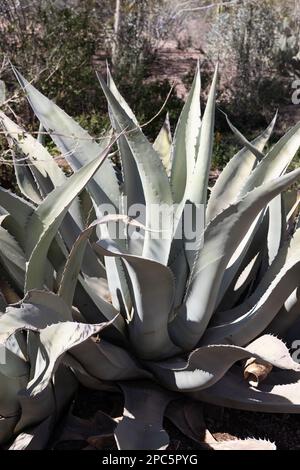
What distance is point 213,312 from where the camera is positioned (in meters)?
2.08

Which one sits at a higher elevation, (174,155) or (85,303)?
(174,155)

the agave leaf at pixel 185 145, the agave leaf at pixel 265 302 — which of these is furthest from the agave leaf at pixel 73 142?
the agave leaf at pixel 265 302

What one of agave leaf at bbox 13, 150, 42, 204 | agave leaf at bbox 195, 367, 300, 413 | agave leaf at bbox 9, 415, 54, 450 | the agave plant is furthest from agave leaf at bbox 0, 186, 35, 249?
agave leaf at bbox 195, 367, 300, 413

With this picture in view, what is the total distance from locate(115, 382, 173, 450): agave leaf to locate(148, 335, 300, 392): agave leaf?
60 millimetres

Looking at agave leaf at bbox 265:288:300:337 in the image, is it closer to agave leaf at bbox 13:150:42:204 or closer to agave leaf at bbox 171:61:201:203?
agave leaf at bbox 171:61:201:203

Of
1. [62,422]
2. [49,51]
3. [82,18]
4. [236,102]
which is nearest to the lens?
[62,422]

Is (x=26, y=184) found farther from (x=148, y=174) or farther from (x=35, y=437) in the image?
(x=35, y=437)

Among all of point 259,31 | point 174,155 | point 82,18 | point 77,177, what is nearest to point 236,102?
point 259,31

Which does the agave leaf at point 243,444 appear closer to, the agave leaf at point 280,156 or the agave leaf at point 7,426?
the agave leaf at point 7,426

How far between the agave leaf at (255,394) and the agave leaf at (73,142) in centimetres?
76

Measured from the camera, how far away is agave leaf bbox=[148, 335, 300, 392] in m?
1.75

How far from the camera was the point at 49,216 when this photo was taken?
1.76 meters

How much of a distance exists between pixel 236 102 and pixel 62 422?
565cm
